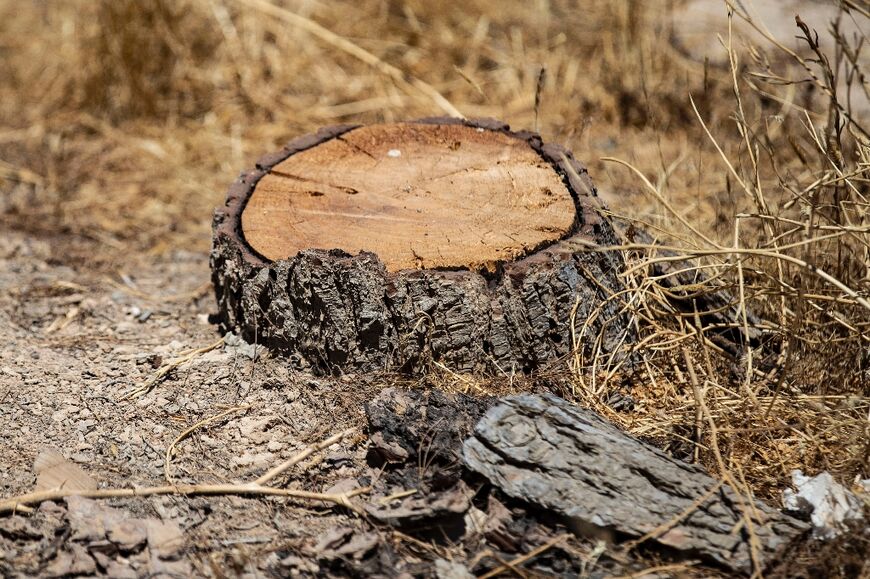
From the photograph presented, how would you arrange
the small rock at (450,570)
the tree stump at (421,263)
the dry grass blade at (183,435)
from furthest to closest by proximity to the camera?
the tree stump at (421,263), the dry grass blade at (183,435), the small rock at (450,570)

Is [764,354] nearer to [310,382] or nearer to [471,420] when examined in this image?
[471,420]

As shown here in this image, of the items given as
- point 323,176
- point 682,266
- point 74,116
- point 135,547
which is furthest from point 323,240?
point 74,116

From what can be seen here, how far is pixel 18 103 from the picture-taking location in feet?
16.9

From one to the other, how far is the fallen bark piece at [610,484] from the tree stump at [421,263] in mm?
316

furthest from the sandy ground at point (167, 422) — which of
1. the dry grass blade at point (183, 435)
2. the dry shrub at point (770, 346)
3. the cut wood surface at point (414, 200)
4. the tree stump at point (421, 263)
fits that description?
the dry shrub at point (770, 346)

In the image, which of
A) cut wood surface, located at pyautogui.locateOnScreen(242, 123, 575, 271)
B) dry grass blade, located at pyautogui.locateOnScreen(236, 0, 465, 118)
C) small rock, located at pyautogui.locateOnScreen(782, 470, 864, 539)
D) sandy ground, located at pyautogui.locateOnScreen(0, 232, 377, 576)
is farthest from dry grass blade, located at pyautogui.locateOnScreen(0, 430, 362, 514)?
dry grass blade, located at pyautogui.locateOnScreen(236, 0, 465, 118)

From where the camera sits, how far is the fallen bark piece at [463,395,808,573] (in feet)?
6.66

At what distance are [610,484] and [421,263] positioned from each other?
0.76 meters

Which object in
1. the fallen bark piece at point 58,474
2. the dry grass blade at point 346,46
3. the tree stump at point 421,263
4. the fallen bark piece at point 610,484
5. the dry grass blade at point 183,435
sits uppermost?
the dry grass blade at point 346,46

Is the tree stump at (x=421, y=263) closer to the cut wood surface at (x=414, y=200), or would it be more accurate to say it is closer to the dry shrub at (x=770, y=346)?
the cut wood surface at (x=414, y=200)

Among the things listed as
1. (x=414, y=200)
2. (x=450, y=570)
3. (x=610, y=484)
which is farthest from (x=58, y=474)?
(x=610, y=484)

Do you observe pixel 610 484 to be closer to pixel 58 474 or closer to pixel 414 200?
pixel 414 200

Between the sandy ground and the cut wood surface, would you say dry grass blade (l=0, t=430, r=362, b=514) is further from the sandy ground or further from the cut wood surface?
the cut wood surface

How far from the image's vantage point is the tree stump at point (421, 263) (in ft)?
8.01
